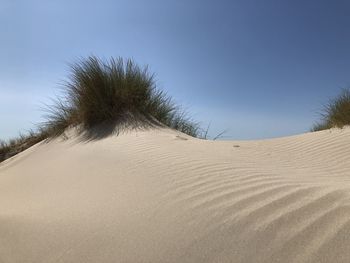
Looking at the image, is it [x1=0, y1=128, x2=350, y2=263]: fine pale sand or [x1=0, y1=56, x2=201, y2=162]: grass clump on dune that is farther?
[x1=0, y1=56, x2=201, y2=162]: grass clump on dune

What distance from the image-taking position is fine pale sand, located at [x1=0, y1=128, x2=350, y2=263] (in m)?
2.28

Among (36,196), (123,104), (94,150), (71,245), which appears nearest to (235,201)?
(71,245)

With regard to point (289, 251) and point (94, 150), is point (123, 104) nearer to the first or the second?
point (94, 150)

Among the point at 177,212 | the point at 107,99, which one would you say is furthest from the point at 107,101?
the point at 177,212

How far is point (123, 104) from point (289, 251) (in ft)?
20.7

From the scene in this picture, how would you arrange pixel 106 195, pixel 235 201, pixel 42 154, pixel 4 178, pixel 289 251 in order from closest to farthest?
pixel 289 251 < pixel 235 201 < pixel 106 195 < pixel 4 178 < pixel 42 154

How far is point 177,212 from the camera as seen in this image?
9.34ft

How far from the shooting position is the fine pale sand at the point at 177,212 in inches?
89.8

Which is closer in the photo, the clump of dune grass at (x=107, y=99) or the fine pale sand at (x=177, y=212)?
the fine pale sand at (x=177, y=212)

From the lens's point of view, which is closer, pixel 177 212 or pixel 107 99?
pixel 177 212

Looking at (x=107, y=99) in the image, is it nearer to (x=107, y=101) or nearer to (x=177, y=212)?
(x=107, y=101)

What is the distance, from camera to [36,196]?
13.4ft

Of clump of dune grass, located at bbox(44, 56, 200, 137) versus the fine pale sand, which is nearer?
the fine pale sand

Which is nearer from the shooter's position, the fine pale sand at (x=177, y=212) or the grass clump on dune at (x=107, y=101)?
the fine pale sand at (x=177, y=212)
